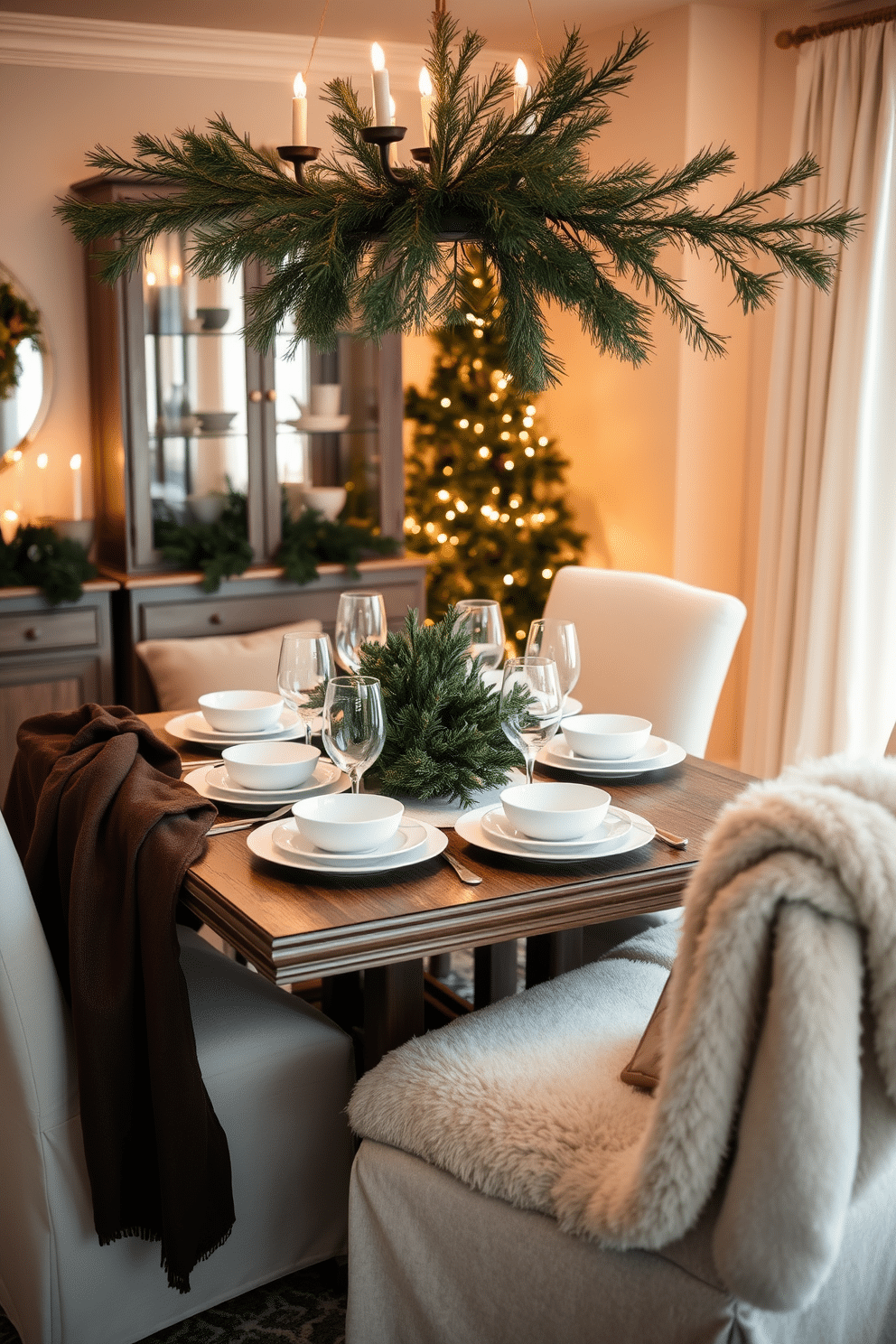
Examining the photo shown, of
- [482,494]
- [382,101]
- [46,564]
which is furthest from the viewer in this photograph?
[482,494]

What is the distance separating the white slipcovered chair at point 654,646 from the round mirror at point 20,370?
190cm

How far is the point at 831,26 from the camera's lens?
139 inches

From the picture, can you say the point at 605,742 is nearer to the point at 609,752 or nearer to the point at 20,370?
the point at 609,752

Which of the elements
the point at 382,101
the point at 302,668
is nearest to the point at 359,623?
the point at 302,668

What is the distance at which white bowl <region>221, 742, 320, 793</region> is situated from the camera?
1.94 metres

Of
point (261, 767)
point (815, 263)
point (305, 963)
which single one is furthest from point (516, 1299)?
point (815, 263)

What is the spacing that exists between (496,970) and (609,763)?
0.51 m

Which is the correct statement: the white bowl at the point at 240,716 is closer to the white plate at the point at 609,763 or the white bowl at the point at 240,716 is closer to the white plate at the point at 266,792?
the white plate at the point at 266,792

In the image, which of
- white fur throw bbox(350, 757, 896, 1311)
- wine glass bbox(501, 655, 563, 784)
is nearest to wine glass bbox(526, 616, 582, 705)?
wine glass bbox(501, 655, 563, 784)

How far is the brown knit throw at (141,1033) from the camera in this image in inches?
65.3

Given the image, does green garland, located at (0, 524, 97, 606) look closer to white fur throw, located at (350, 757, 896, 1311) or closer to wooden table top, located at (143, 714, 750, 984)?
wooden table top, located at (143, 714, 750, 984)

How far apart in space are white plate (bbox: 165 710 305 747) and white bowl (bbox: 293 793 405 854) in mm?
462

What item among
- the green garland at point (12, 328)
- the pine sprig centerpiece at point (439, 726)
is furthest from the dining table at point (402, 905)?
the green garland at point (12, 328)

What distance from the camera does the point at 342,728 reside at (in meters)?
1.73
